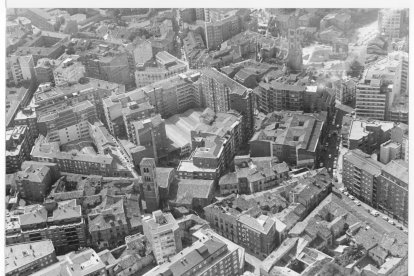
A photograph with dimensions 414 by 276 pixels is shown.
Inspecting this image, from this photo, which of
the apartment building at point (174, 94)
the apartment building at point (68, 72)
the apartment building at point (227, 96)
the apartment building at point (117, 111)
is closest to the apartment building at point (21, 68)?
the apartment building at point (68, 72)

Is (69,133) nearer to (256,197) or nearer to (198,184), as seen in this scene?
(198,184)

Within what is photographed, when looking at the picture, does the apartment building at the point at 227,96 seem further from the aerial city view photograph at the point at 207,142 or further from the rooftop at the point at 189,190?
the rooftop at the point at 189,190

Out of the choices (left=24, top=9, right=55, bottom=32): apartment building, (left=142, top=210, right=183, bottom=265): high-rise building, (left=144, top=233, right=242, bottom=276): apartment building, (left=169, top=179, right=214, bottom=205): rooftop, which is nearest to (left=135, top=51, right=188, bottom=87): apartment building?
(left=24, top=9, right=55, bottom=32): apartment building

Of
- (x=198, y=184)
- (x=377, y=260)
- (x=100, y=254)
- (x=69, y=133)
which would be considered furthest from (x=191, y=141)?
(x=377, y=260)

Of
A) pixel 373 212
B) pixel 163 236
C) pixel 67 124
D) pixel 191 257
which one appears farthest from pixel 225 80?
pixel 191 257

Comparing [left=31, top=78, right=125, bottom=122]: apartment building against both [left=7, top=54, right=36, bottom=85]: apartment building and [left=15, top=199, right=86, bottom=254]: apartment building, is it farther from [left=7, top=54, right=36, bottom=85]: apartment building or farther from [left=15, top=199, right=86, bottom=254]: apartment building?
[left=15, top=199, right=86, bottom=254]: apartment building

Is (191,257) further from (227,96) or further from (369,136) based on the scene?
(227,96)
